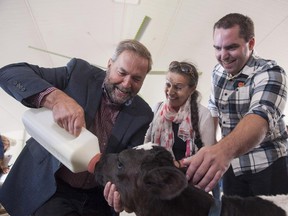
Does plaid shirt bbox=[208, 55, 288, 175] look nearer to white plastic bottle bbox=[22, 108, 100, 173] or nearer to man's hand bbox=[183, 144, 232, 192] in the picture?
man's hand bbox=[183, 144, 232, 192]

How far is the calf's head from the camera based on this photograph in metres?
1.25

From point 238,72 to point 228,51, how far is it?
0.62 feet

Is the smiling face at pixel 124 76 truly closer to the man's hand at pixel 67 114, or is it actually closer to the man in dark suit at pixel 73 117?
the man in dark suit at pixel 73 117

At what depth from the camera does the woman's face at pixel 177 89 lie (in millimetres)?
2279

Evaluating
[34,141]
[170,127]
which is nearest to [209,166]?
[34,141]

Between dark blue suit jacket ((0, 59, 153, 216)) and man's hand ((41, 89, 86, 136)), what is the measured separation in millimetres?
125

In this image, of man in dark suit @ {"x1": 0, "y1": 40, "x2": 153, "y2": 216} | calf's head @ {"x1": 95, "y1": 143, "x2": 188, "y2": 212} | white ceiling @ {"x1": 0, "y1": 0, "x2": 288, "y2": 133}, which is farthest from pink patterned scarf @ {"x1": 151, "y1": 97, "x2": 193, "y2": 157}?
white ceiling @ {"x1": 0, "y1": 0, "x2": 288, "y2": 133}

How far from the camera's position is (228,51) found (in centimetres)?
186

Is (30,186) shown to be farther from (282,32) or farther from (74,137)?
(282,32)

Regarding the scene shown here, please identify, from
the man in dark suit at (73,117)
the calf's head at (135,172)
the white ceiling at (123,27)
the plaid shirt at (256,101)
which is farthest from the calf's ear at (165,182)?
the white ceiling at (123,27)

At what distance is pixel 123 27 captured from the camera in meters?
5.29

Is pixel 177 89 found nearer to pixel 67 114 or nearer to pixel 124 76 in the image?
pixel 124 76

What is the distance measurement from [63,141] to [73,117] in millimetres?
141

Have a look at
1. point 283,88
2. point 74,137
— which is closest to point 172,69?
point 283,88
